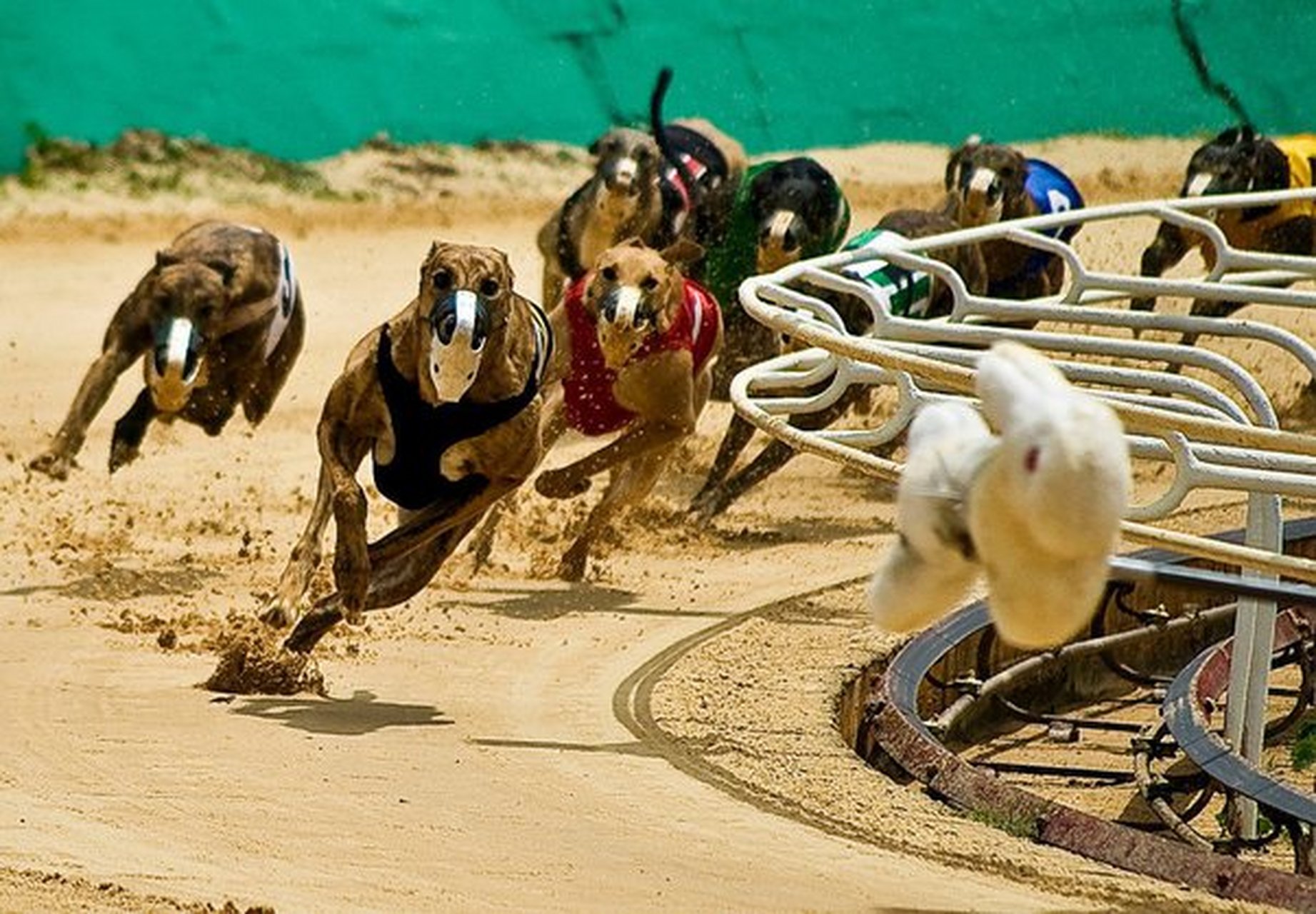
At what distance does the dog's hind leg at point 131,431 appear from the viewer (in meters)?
5.88

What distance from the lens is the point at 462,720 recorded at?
14.2ft

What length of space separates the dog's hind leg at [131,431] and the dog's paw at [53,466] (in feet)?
0.32

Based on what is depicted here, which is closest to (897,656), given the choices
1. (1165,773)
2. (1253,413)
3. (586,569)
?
(1165,773)

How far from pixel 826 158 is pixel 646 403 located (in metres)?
5.37

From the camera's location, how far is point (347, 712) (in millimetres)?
4336

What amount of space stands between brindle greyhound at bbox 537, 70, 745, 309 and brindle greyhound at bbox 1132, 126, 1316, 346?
4.66ft

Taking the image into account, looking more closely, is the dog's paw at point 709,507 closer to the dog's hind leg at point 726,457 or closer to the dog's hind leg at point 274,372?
the dog's hind leg at point 726,457

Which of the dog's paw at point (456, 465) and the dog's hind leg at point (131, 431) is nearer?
the dog's paw at point (456, 465)

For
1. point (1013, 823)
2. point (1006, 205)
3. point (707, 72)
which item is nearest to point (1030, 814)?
point (1013, 823)

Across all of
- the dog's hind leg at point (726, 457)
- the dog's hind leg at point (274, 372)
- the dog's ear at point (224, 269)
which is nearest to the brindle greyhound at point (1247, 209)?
the dog's hind leg at point (726, 457)

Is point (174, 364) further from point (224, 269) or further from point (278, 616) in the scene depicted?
point (278, 616)

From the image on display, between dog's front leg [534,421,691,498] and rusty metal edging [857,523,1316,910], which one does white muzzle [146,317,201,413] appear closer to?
dog's front leg [534,421,691,498]

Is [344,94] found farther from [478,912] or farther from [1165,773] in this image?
[478,912]

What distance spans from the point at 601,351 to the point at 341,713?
125 cm
